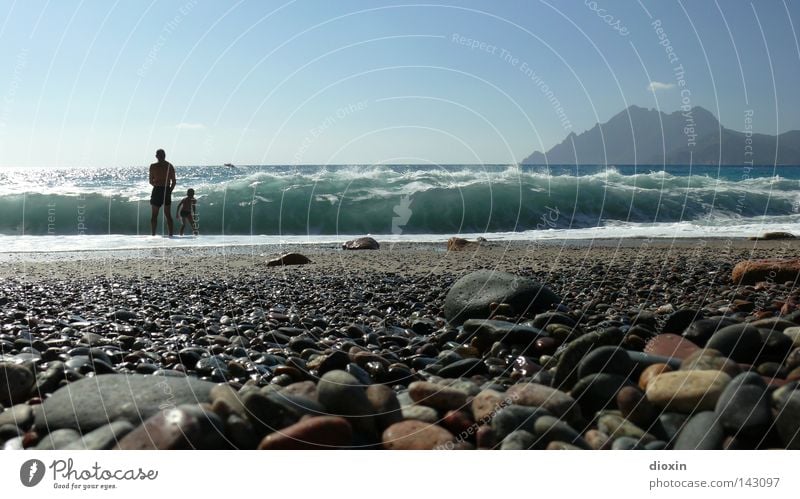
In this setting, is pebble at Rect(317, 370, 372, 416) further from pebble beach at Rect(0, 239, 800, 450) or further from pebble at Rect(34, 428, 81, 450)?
pebble at Rect(34, 428, 81, 450)

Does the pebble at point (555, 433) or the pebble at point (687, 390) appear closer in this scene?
the pebble at point (555, 433)

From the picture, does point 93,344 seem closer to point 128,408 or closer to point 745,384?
point 128,408

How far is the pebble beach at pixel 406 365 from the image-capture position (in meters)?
2.85

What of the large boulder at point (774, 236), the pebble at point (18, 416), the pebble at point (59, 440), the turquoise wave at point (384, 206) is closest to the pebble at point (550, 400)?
the pebble at point (59, 440)

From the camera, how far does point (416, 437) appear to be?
9.37 ft

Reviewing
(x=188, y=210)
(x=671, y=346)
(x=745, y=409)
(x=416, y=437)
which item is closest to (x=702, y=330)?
(x=671, y=346)

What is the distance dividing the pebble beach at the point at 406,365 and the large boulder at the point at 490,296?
0.02 m

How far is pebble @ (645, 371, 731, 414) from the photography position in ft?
9.68

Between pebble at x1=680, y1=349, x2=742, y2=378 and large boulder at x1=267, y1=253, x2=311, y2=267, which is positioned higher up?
pebble at x1=680, y1=349, x2=742, y2=378

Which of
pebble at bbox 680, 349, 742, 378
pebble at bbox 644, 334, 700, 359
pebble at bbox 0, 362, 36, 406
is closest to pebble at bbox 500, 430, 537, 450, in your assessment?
pebble at bbox 680, 349, 742, 378

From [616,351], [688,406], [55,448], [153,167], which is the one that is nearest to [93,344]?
[55,448]

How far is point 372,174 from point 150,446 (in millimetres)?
26381

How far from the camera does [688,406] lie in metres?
2.98
